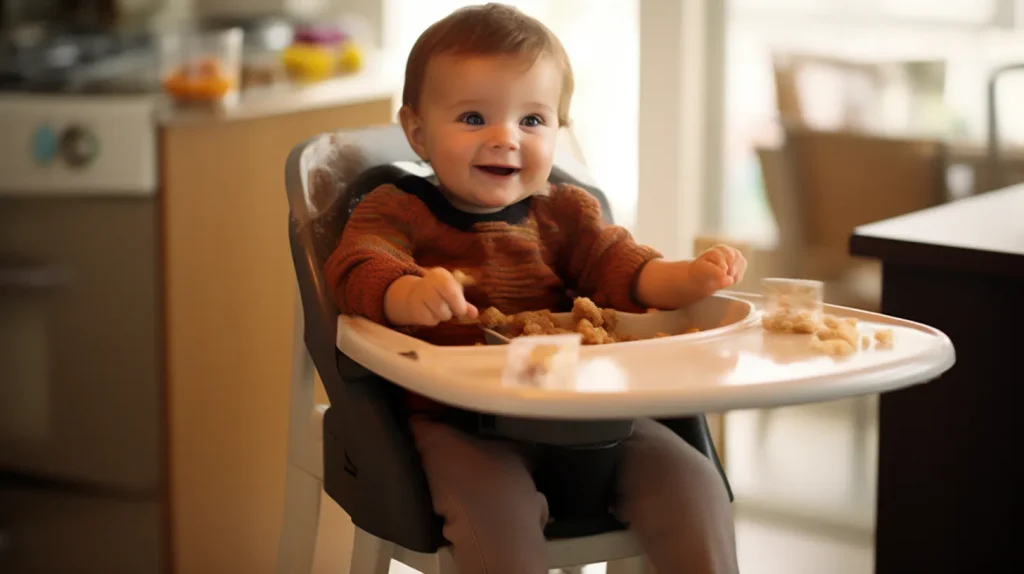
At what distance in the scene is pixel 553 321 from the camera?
1.30 m

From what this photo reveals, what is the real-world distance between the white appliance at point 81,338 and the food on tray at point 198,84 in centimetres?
6

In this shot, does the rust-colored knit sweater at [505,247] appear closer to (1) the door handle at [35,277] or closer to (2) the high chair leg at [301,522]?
(2) the high chair leg at [301,522]

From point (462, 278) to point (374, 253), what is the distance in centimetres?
9

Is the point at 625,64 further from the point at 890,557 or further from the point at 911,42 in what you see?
the point at 890,557

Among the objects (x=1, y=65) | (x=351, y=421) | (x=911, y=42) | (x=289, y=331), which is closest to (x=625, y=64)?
(x=911, y=42)

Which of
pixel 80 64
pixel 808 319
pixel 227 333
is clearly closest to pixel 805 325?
pixel 808 319

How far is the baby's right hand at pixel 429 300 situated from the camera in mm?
1132

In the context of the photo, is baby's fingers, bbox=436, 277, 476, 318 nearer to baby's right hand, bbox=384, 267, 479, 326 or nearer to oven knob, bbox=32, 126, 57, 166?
baby's right hand, bbox=384, 267, 479, 326

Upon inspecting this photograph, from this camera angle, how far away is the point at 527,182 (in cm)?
135

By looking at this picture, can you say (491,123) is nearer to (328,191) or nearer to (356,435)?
(328,191)

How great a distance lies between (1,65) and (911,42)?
2303mm

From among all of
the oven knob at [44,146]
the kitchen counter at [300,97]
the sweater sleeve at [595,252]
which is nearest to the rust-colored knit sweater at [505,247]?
the sweater sleeve at [595,252]

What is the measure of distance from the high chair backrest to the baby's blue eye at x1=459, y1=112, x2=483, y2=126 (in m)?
0.17

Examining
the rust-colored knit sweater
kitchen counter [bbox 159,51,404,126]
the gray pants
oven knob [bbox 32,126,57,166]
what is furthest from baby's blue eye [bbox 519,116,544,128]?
oven knob [bbox 32,126,57,166]
